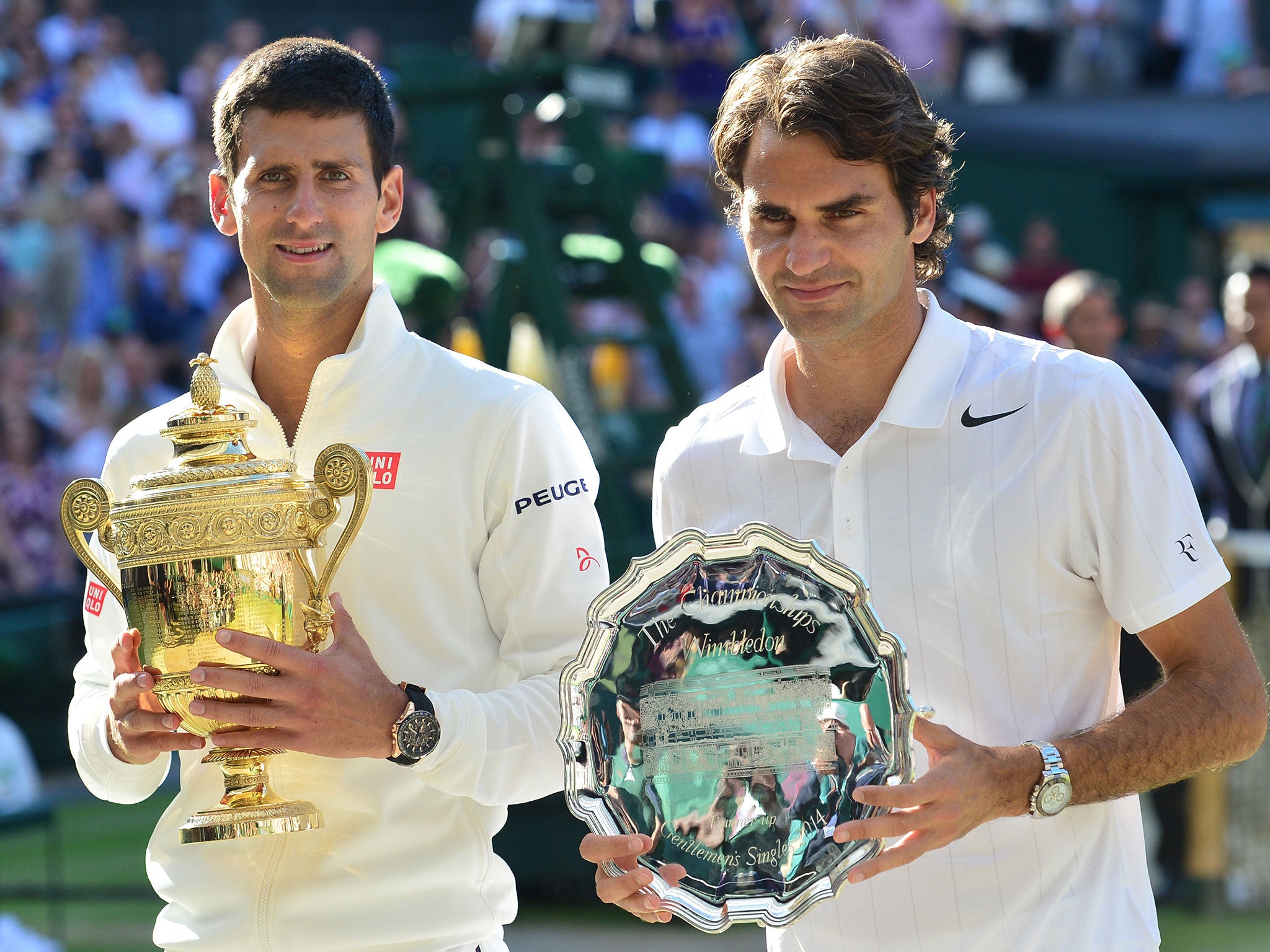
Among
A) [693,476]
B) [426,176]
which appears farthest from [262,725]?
[426,176]

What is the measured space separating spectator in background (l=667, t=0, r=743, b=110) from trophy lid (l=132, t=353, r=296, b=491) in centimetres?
1066

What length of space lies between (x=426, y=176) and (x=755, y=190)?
460 centimetres

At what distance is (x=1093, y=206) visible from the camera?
45.8 ft

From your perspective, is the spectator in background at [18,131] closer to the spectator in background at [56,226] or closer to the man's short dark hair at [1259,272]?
the spectator in background at [56,226]

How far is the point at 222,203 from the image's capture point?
255 centimetres

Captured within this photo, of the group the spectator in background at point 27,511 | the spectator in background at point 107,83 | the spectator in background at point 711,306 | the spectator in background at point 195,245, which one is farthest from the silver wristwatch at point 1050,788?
the spectator in background at point 107,83

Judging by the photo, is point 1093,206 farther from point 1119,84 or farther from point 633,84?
point 633,84

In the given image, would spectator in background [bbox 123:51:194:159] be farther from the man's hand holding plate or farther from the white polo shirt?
the man's hand holding plate

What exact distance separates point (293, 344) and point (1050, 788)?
1.26m

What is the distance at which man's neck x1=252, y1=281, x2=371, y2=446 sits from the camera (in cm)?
249

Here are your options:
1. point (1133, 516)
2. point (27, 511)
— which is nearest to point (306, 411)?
point (1133, 516)

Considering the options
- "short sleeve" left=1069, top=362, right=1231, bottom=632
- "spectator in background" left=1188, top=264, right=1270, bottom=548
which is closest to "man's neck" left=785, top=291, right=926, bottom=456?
"short sleeve" left=1069, top=362, right=1231, bottom=632

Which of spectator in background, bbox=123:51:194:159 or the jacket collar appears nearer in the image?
the jacket collar

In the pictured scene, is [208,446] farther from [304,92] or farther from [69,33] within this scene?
[69,33]
